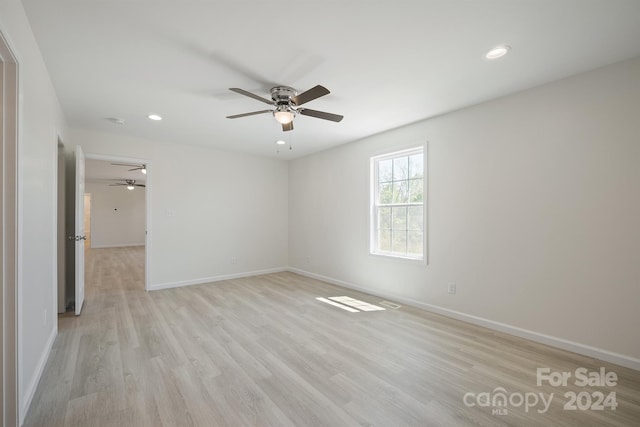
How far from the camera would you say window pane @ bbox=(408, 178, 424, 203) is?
12.6 ft

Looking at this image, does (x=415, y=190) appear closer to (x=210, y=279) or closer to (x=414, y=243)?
(x=414, y=243)

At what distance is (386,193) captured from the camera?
4340 mm

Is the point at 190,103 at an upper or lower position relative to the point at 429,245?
upper

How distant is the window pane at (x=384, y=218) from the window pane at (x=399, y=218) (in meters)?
0.08

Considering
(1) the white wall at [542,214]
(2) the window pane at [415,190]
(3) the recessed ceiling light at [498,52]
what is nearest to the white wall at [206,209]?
(1) the white wall at [542,214]

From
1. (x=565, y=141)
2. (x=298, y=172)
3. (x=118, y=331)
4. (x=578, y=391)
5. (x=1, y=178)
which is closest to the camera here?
(x=1, y=178)

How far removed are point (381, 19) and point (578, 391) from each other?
299cm

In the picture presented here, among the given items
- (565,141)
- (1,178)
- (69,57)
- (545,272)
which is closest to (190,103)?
(69,57)

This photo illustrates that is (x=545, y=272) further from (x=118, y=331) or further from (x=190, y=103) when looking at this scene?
(x=118, y=331)

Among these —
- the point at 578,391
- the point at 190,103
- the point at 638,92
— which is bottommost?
the point at 578,391

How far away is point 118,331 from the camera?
9.84ft

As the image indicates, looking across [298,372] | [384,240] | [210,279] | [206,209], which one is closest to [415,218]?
[384,240]

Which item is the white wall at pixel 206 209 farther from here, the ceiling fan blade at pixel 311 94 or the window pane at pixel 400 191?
the ceiling fan blade at pixel 311 94

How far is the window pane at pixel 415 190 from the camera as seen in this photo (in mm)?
3835
